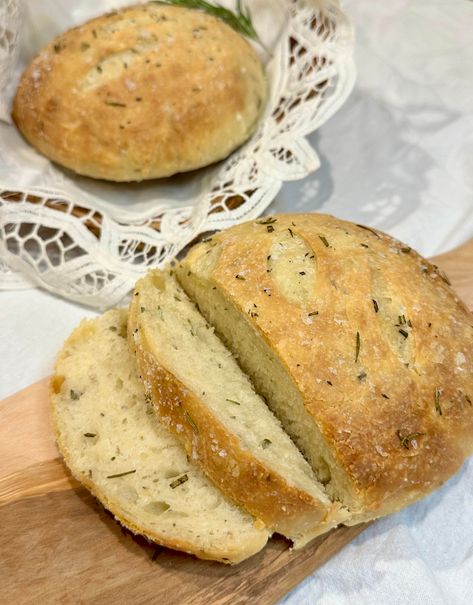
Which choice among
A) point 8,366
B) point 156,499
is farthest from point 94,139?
point 156,499

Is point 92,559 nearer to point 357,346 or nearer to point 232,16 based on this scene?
point 357,346

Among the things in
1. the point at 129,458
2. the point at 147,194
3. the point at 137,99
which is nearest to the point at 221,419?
the point at 129,458

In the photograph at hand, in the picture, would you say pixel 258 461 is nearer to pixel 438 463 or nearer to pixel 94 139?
pixel 438 463

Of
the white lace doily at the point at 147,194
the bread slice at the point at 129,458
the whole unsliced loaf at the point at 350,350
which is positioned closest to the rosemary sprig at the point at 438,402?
the whole unsliced loaf at the point at 350,350

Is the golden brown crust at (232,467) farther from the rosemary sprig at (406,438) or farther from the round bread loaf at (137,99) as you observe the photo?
the round bread loaf at (137,99)

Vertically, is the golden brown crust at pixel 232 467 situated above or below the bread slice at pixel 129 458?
above

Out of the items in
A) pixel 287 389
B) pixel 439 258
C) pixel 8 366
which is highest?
pixel 439 258
